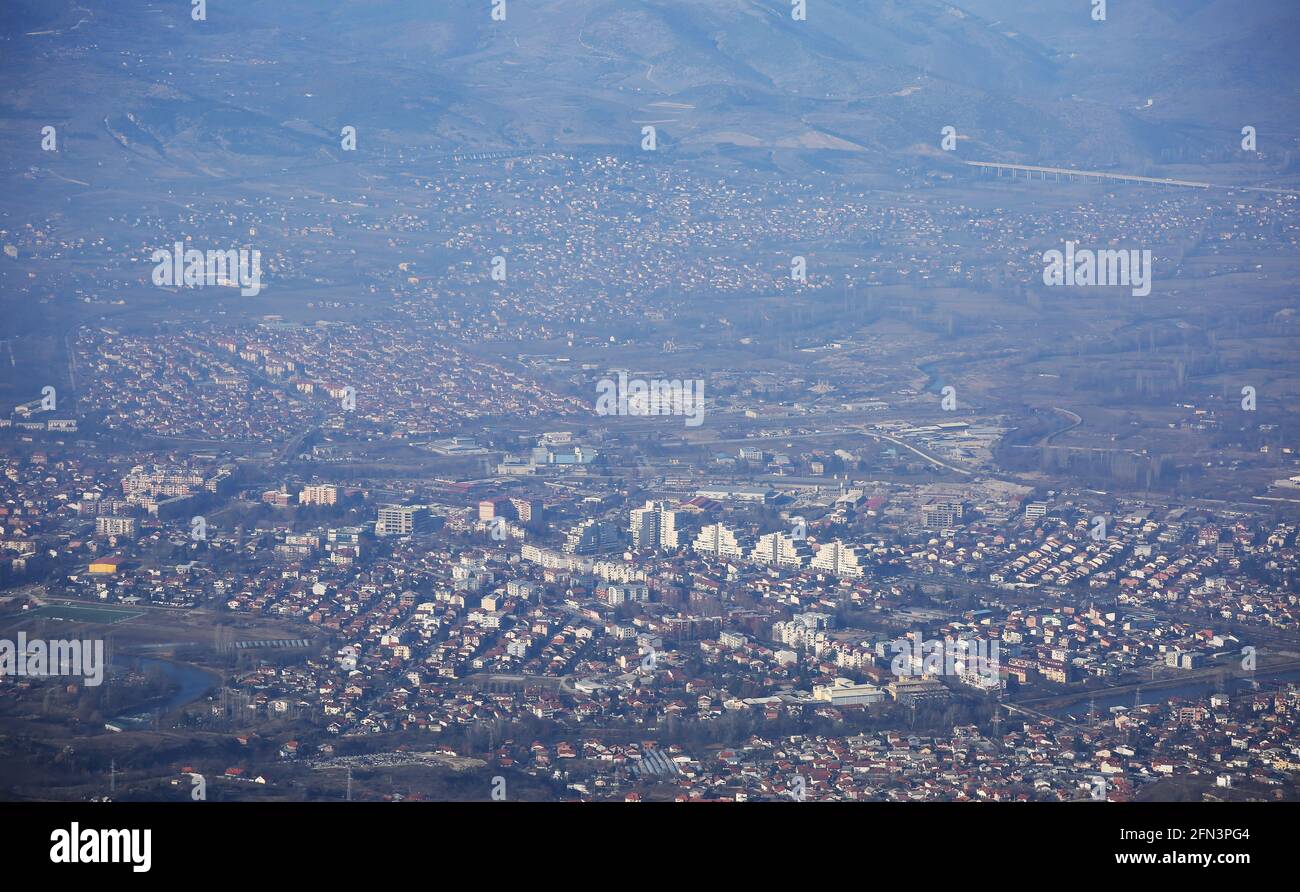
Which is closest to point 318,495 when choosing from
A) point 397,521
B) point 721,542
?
point 397,521

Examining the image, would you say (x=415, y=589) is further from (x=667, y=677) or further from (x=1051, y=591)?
(x=1051, y=591)

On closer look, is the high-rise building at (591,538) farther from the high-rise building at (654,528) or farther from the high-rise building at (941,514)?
the high-rise building at (941,514)

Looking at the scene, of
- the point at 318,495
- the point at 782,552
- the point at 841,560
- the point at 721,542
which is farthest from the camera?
the point at 318,495

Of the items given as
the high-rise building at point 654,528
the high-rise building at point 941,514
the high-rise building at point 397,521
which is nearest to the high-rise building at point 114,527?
the high-rise building at point 397,521

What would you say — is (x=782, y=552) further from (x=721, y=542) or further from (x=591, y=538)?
(x=591, y=538)

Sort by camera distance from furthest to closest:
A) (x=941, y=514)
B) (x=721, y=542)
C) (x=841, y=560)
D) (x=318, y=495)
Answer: (x=318, y=495)
(x=941, y=514)
(x=721, y=542)
(x=841, y=560)

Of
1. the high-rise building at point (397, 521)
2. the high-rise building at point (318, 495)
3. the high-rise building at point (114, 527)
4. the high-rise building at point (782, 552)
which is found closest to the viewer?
the high-rise building at point (782, 552)

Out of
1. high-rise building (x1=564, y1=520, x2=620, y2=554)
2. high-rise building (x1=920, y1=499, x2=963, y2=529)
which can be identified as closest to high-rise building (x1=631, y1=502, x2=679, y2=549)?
high-rise building (x1=564, y1=520, x2=620, y2=554)

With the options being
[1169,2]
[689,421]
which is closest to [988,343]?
[689,421]

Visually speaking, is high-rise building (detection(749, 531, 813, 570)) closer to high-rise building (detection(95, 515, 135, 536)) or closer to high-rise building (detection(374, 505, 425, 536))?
high-rise building (detection(374, 505, 425, 536))

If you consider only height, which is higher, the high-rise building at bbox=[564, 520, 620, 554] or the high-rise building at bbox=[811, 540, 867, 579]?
the high-rise building at bbox=[564, 520, 620, 554]

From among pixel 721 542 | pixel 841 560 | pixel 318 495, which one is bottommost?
pixel 841 560
